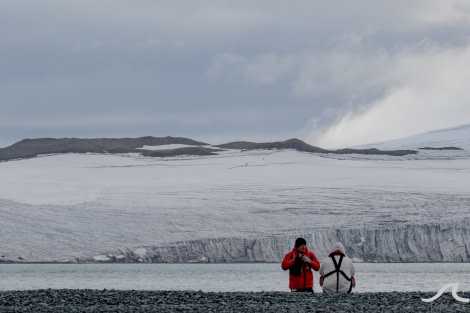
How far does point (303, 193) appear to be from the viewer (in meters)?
41.7

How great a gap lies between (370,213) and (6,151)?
2994 cm

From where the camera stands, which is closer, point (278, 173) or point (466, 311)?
point (466, 311)

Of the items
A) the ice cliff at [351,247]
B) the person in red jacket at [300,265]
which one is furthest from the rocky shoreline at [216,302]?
the ice cliff at [351,247]

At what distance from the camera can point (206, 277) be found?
90.3ft

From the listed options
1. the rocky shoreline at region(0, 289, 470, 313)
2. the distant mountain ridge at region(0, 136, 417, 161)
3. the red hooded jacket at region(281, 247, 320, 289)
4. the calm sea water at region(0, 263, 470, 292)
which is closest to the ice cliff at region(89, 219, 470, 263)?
the calm sea water at region(0, 263, 470, 292)

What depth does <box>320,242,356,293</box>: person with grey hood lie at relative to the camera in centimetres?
1313

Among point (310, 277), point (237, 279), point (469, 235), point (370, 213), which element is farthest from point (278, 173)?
point (310, 277)

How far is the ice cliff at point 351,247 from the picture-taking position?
3462cm

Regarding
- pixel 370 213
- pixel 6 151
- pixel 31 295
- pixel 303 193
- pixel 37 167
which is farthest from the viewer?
pixel 6 151

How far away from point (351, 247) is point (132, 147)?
100 feet

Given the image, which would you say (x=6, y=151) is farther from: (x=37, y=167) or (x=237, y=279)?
(x=237, y=279)

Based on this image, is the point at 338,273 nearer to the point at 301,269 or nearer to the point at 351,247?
the point at 301,269

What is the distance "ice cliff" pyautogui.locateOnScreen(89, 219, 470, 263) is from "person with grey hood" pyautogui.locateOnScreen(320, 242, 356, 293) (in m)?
21.4

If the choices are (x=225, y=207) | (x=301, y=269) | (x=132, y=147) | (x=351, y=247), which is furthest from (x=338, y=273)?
(x=132, y=147)
